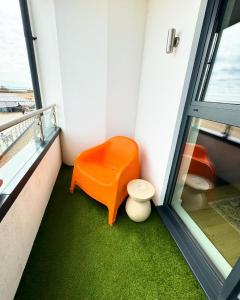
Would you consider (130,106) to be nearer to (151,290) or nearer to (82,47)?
(82,47)

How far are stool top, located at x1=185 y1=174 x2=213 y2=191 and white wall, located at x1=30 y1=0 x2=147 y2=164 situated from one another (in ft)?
3.82

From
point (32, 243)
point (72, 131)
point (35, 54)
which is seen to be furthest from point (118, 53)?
point (32, 243)

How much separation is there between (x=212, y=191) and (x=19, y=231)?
1932 millimetres

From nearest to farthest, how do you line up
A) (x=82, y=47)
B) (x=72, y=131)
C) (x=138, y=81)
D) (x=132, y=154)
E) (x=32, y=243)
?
1. (x=32, y=243)
2. (x=132, y=154)
3. (x=82, y=47)
4. (x=138, y=81)
5. (x=72, y=131)

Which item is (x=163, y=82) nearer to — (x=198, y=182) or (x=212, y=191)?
(x=198, y=182)

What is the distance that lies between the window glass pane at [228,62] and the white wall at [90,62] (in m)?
1.18

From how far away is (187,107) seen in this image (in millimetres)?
1335

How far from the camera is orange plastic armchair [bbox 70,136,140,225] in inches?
61.7

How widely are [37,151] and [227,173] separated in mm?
2268

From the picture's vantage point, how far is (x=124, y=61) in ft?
6.74

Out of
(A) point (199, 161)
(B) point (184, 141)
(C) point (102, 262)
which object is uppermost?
(B) point (184, 141)

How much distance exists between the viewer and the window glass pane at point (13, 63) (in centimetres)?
163

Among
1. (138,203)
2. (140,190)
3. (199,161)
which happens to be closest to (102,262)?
(138,203)

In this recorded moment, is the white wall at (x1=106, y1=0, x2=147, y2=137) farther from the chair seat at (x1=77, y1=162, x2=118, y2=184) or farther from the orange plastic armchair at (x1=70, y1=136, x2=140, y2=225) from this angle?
the chair seat at (x1=77, y1=162, x2=118, y2=184)
